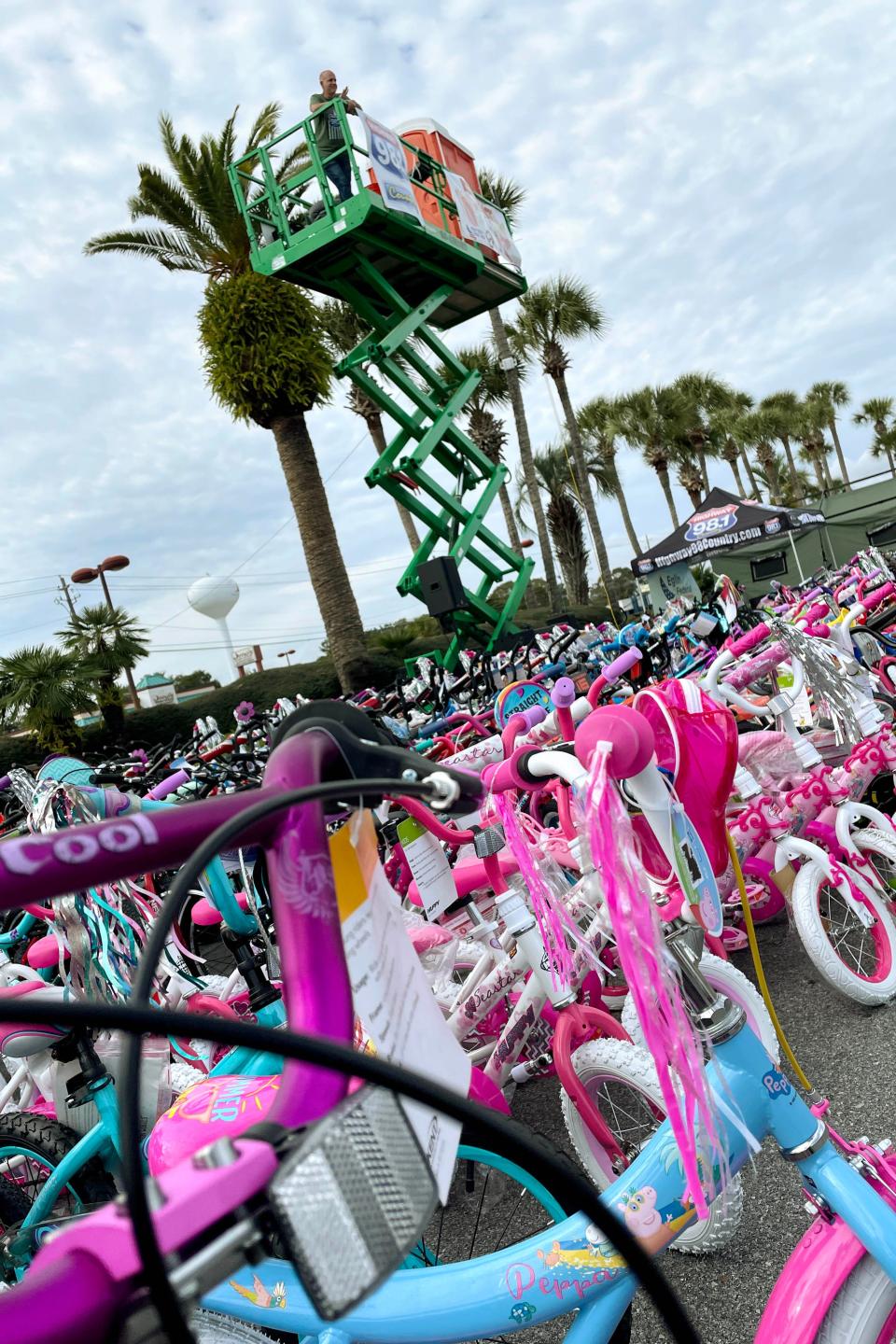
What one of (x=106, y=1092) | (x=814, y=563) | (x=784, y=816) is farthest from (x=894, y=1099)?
(x=814, y=563)

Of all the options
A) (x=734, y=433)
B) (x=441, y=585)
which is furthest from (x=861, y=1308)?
(x=734, y=433)

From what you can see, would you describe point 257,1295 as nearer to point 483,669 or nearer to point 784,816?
point 784,816

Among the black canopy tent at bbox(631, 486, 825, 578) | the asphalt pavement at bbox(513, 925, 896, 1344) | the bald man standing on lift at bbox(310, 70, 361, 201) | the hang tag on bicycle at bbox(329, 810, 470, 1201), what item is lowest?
the asphalt pavement at bbox(513, 925, 896, 1344)

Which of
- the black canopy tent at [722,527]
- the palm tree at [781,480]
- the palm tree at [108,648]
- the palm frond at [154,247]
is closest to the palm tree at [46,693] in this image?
the palm tree at [108,648]

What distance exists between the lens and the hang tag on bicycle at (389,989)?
0.78 m

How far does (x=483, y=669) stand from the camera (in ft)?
33.5

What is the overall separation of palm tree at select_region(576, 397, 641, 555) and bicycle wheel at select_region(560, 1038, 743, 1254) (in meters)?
31.1

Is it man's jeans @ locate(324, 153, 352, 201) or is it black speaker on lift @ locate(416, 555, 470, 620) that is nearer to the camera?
man's jeans @ locate(324, 153, 352, 201)

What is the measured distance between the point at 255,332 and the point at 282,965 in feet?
45.6

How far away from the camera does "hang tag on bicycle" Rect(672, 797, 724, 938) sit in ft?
4.31

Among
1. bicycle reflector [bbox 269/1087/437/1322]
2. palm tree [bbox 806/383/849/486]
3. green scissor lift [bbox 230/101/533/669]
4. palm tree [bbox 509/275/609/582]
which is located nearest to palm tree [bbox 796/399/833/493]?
palm tree [bbox 806/383/849/486]

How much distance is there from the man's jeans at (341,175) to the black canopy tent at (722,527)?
9.04 metres

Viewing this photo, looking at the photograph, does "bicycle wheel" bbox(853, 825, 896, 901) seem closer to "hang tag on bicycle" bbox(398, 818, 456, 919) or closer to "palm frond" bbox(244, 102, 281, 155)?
"hang tag on bicycle" bbox(398, 818, 456, 919)

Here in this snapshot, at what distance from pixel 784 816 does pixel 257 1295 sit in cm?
240
